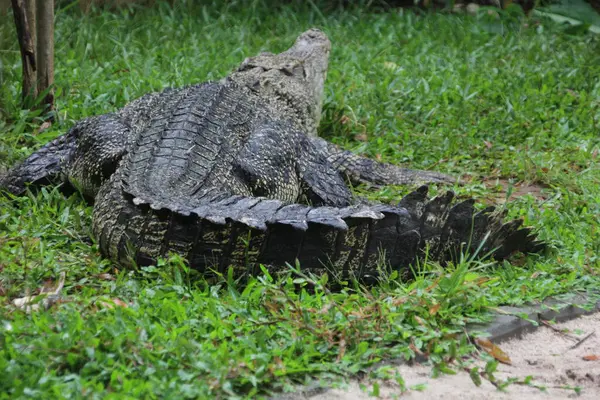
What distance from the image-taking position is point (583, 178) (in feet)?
15.8

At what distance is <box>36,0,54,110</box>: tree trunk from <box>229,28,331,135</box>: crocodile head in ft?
4.11

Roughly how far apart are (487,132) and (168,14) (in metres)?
4.06

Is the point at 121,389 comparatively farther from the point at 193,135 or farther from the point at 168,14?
the point at 168,14

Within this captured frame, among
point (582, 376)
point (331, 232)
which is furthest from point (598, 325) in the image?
point (331, 232)

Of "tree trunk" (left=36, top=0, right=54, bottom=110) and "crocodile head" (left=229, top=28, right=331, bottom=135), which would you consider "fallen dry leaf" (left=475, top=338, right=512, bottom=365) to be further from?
"tree trunk" (left=36, top=0, right=54, bottom=110)

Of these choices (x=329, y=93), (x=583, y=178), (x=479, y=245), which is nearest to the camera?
(x=479, y=245)

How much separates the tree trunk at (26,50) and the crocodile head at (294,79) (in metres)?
1.36

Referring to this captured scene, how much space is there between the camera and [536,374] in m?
2.71

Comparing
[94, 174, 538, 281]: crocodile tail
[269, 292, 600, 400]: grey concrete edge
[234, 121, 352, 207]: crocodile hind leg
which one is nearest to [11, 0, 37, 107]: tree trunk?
[234, 121, 352, 207]: crocodile hind leg

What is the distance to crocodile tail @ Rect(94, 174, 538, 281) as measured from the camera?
3.08m

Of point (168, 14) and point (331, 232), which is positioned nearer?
point (331, 232)

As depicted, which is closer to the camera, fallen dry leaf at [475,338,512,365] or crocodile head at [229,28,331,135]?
fallen dry leaf at [475,338,512,365]

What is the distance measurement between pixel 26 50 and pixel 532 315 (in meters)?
3.62

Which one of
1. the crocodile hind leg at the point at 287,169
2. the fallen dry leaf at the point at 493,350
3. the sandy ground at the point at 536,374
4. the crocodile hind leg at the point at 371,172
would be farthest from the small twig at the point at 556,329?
the crocodile hind leg at the point at 371,172
